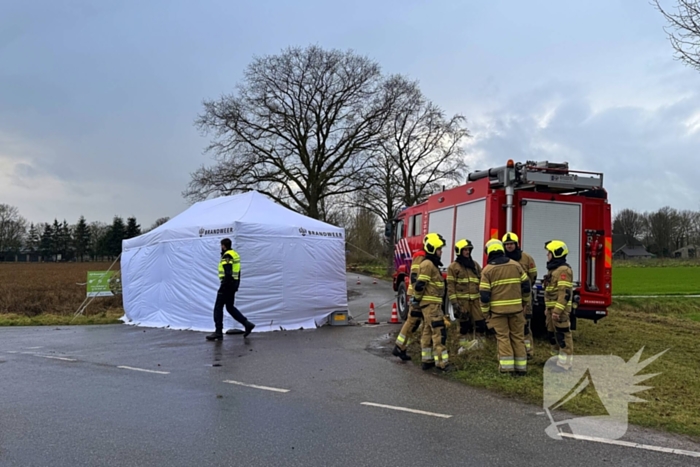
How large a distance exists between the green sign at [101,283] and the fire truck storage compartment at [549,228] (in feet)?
44.6

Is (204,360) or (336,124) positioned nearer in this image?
(204,360)

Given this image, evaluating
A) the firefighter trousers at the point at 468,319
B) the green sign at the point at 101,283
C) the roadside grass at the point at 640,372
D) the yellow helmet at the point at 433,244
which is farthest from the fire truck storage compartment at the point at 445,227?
the green sign at the point at 101,283

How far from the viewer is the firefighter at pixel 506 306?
700 cm

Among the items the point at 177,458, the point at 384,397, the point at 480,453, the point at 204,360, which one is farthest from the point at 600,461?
the point at 204,360

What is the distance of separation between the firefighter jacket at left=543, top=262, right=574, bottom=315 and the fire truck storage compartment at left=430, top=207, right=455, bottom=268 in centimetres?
355

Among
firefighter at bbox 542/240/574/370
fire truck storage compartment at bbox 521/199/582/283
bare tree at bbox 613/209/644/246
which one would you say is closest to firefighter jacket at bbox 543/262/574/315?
firefighter at bbox 542/240/574/370

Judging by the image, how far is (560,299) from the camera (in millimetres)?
7242

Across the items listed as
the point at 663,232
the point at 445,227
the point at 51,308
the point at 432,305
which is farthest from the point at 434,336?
the point at 663,232

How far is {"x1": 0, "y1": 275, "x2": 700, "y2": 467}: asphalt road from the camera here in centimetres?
427

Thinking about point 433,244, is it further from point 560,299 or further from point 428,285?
point 560,299

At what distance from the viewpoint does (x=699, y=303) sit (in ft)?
70.1

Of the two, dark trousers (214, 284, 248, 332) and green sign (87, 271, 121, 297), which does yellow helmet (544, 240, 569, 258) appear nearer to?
dark trousers (214, 284, 248, 332)

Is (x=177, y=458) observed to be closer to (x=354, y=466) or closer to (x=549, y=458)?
(x=354, y=466)

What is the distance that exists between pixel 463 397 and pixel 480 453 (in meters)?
1.83
